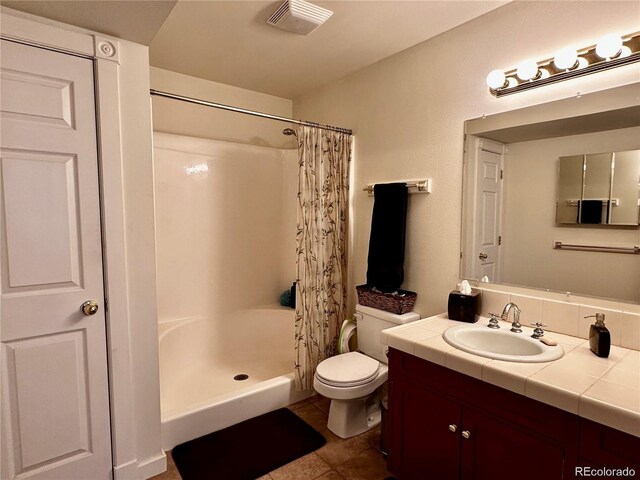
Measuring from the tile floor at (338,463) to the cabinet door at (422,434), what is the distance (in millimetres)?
197

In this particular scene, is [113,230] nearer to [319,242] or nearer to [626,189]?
[319,242]

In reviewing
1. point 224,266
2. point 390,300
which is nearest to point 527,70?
point 390,300

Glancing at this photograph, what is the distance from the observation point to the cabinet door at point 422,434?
4.89 ft

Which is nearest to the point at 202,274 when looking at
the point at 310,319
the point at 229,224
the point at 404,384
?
the point at 229,224

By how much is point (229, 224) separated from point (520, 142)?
2.29 meters

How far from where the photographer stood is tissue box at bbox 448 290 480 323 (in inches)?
74.0

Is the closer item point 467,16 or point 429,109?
point 467,16

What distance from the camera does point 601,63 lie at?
1.51 m

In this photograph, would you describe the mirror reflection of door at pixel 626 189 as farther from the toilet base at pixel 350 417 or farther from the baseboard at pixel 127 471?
the baseboard at pixel 127 471

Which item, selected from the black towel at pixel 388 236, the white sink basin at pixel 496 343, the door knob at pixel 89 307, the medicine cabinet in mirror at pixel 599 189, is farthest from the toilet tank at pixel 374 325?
the door knob at pixel 89 307

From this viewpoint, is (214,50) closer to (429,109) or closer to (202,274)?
(429,109)

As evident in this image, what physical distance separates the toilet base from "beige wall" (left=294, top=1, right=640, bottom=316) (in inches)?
28.6

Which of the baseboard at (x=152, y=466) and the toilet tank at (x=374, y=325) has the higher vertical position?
the toilet tank at (x=374, y=325)

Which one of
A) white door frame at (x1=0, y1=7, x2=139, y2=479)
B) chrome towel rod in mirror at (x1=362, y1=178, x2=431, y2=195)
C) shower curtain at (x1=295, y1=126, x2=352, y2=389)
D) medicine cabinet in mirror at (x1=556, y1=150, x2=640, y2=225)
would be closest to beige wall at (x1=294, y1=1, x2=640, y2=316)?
chrome towel rod in mirror at (x1=362, y1=178, x2=431, y2=195)
